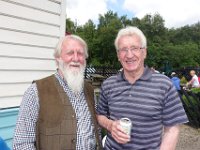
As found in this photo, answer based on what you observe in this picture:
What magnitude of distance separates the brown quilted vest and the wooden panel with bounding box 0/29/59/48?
1.78m

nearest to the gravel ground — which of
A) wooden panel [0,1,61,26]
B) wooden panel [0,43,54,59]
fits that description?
wooden panel [0,43,54,59]

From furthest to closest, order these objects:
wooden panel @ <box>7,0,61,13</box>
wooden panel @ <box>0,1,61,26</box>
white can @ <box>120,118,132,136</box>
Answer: wooden panel @ <box>7,0,61,13</box>, wooden panel @ <box>0,1,61,26</box>, white can @ <box>120,118,132,136</box>

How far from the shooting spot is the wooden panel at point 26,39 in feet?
14.1

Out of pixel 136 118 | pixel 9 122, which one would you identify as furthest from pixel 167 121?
pixel 9 122

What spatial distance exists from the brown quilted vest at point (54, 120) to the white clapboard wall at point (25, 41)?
1.79m

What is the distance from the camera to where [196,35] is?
73.5 m

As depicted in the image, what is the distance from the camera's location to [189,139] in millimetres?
9078

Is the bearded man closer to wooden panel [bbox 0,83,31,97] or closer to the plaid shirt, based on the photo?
the plaid shirt

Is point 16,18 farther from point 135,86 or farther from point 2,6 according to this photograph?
point 135,86

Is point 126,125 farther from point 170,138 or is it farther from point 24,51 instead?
point 24,51

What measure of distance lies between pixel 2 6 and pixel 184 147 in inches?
221

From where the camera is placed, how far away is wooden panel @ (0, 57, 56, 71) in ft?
14.2

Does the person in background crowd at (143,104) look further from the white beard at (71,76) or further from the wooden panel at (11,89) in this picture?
the wooden panel at (11,89)

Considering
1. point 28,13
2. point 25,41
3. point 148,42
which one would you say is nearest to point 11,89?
point 25,41
